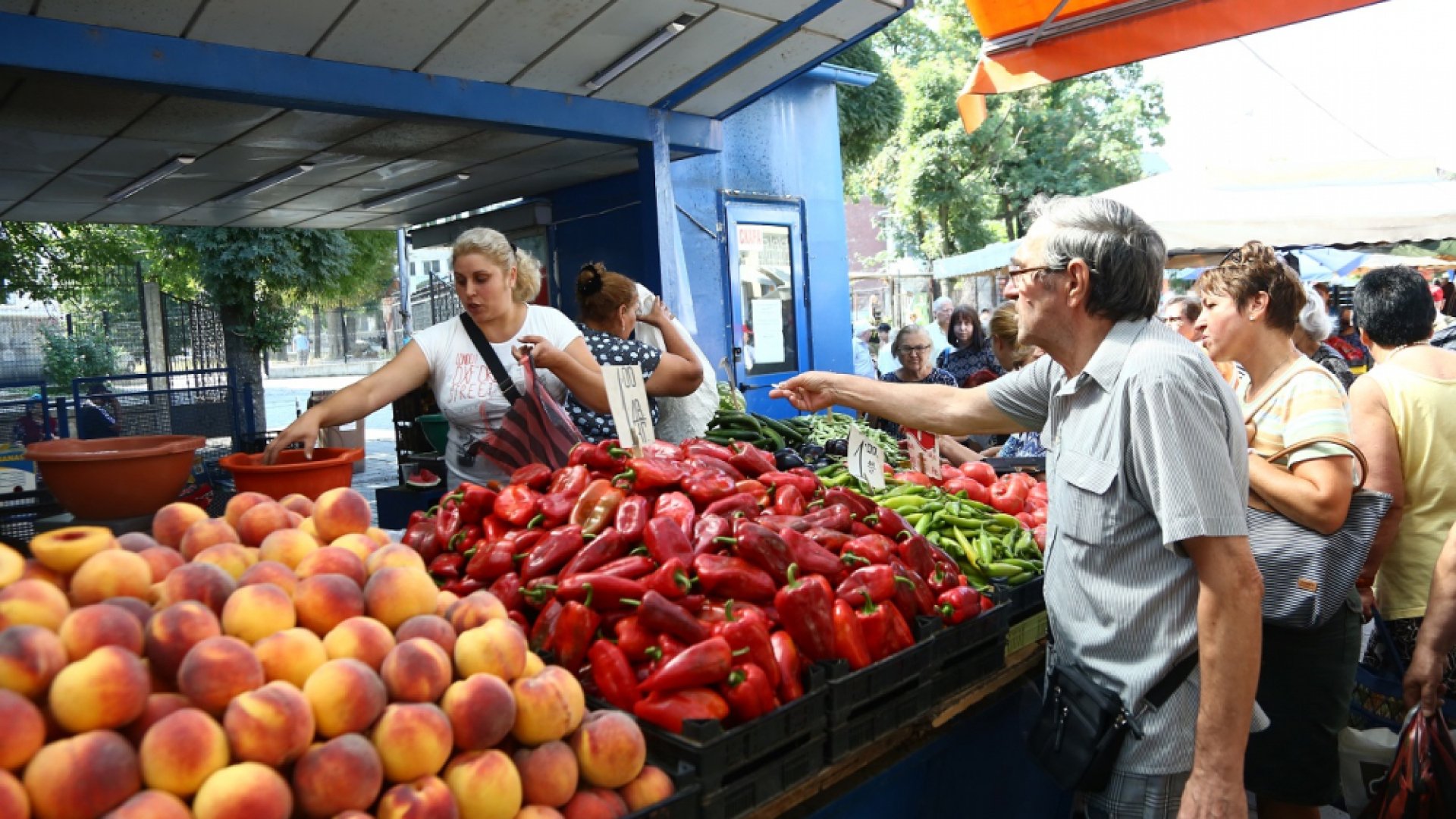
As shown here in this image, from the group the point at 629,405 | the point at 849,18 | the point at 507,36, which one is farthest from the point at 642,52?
the point at 629,405

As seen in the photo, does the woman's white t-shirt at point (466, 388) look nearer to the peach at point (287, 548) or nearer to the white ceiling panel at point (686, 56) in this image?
the peach at point (287, 548)

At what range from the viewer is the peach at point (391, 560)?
1780 mm

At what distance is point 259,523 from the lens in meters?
1.92

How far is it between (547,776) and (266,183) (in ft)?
27.3

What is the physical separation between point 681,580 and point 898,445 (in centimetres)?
322

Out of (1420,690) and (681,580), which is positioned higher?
(681,580)

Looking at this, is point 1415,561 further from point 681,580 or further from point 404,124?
point 404,124

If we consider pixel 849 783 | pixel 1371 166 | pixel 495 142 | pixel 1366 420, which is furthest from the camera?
pixel 1371 166

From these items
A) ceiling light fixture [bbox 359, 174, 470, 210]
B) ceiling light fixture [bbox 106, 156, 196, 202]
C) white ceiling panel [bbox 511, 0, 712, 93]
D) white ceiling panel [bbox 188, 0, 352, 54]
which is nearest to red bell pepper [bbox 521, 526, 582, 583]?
white ceiling panel [bbox 188, 0, 352, 54]

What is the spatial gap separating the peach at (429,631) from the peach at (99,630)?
394 millimetres

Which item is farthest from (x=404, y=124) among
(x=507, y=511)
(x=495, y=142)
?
(x=507, y=511)

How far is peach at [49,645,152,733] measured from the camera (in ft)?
4.01

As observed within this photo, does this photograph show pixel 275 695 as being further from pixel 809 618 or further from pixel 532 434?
pixel 532 434

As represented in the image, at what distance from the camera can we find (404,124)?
662 centimetres
